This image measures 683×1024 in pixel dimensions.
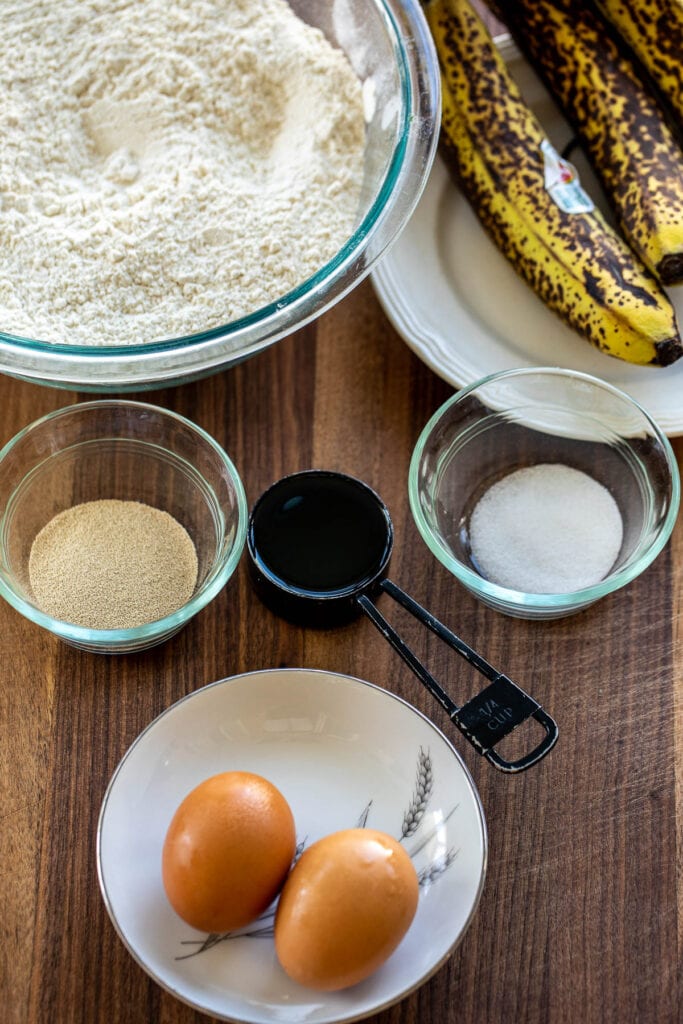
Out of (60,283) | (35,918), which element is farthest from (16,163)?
(35,918)

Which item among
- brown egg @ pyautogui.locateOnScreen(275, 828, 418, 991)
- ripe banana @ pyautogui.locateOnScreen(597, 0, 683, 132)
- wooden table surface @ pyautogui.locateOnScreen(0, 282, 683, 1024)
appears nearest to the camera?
brown egg @ pyautogui.locateOnScreen(275, 828, 418, 991)

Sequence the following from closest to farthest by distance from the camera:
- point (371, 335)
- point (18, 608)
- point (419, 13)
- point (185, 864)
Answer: point (185, 864)
point (18, 608)
point (419, 13)
point (371, 335)

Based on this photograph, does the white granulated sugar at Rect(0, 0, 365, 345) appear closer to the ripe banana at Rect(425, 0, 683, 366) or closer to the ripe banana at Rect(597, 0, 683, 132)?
the ripe banana at Rect(425, 0, 683, 366)

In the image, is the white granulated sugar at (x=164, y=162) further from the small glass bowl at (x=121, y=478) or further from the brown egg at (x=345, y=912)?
the brown egg at (x=345, y=912)

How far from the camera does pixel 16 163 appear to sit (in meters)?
1.03

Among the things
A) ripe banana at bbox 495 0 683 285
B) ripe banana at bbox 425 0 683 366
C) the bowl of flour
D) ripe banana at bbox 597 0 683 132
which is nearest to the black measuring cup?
the bowl of flour

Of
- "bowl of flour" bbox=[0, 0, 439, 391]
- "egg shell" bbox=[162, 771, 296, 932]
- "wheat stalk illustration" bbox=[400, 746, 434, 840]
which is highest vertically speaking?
"bowl of flour" bbox=[0, 0, 439, 391]

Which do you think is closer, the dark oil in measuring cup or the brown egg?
the brown egg

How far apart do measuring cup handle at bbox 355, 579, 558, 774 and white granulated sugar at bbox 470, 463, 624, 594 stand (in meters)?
0.12

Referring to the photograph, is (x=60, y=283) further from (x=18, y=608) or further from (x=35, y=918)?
(x=35, y=918)

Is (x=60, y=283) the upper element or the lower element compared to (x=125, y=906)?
upper

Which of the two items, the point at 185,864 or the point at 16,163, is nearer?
the point at 185,864

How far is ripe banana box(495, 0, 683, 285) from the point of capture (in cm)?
111

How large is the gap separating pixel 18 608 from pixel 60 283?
12.0 inches
